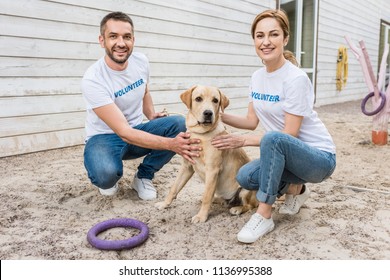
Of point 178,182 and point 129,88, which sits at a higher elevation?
point 129,88

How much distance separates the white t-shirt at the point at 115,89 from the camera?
288 cm

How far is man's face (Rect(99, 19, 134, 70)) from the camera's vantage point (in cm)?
292

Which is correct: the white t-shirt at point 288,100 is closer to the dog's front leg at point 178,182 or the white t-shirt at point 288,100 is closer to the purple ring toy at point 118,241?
the dog's front leg at point 178,182

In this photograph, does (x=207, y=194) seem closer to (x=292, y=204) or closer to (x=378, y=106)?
(x=292, y=204)

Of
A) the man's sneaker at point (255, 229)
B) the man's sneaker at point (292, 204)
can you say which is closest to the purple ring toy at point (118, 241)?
the man's sneaker at point (255, 229)

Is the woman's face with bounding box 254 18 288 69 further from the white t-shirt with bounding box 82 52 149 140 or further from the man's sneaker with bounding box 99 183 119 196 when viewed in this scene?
the man's sneaker with bounding box 99 183 119 196

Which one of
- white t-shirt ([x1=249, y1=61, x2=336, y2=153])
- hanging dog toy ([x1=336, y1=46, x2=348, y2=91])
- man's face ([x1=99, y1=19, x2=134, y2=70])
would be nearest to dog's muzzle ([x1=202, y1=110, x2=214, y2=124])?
white t-shirt ([x1=249, y1=61, x2=336, y2=153])

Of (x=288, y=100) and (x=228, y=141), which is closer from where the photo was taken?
(x=288, y=100)

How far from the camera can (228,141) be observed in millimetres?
2529

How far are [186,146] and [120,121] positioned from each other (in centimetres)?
55

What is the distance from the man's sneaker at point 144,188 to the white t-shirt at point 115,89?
1.64ft

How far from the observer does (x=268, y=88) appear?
8.31 feet

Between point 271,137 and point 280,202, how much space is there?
95 centimetres

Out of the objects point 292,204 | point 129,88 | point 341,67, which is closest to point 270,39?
point 292,204
